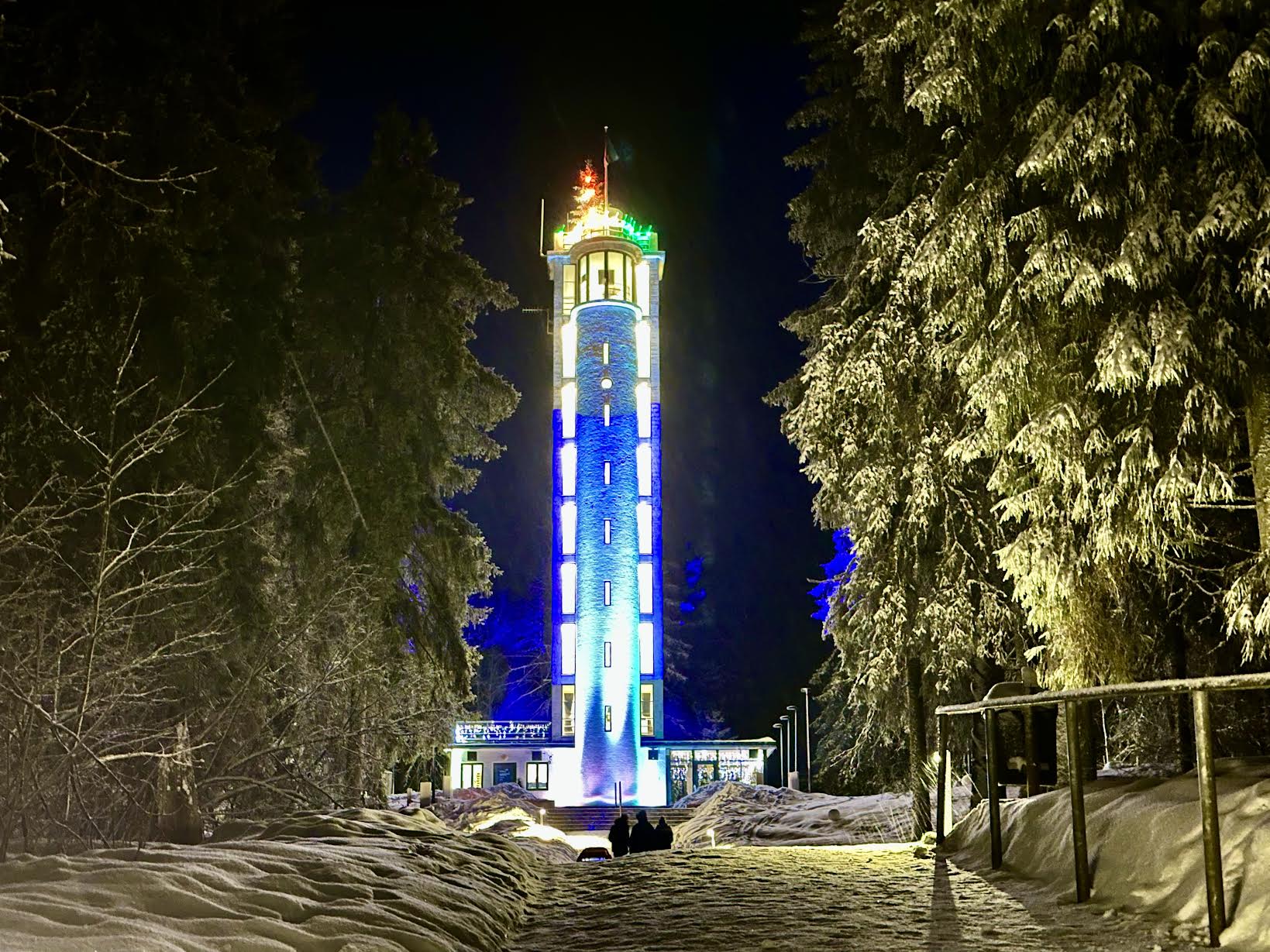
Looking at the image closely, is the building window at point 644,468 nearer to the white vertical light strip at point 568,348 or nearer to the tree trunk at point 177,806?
the white vertical light strip at point 568,348

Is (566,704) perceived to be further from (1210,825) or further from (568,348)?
(1210,825)

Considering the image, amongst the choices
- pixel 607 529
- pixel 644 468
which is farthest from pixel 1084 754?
pixel 644 468

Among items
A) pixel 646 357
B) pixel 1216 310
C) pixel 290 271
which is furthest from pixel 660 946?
pixel 646 357

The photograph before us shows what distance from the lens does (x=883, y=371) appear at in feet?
36.5

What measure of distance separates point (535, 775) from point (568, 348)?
17050 mm

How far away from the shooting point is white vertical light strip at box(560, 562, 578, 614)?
140 ft

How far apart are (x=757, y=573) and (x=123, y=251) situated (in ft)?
211

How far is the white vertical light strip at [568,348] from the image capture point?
146ft

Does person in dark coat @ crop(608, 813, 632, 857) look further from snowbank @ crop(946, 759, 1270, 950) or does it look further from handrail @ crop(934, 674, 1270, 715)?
handrail @ crop(934, 674, 1270, 715)

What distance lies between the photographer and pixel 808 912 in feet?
18.5

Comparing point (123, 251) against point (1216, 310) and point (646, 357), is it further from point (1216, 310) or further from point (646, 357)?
point (646, 357)

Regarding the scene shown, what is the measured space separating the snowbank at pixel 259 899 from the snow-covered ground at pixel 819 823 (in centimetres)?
954

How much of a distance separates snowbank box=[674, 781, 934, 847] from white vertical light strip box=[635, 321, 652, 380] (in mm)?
23853

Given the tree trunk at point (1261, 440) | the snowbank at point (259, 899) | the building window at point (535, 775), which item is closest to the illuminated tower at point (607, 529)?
the building window at point (535, 775)
